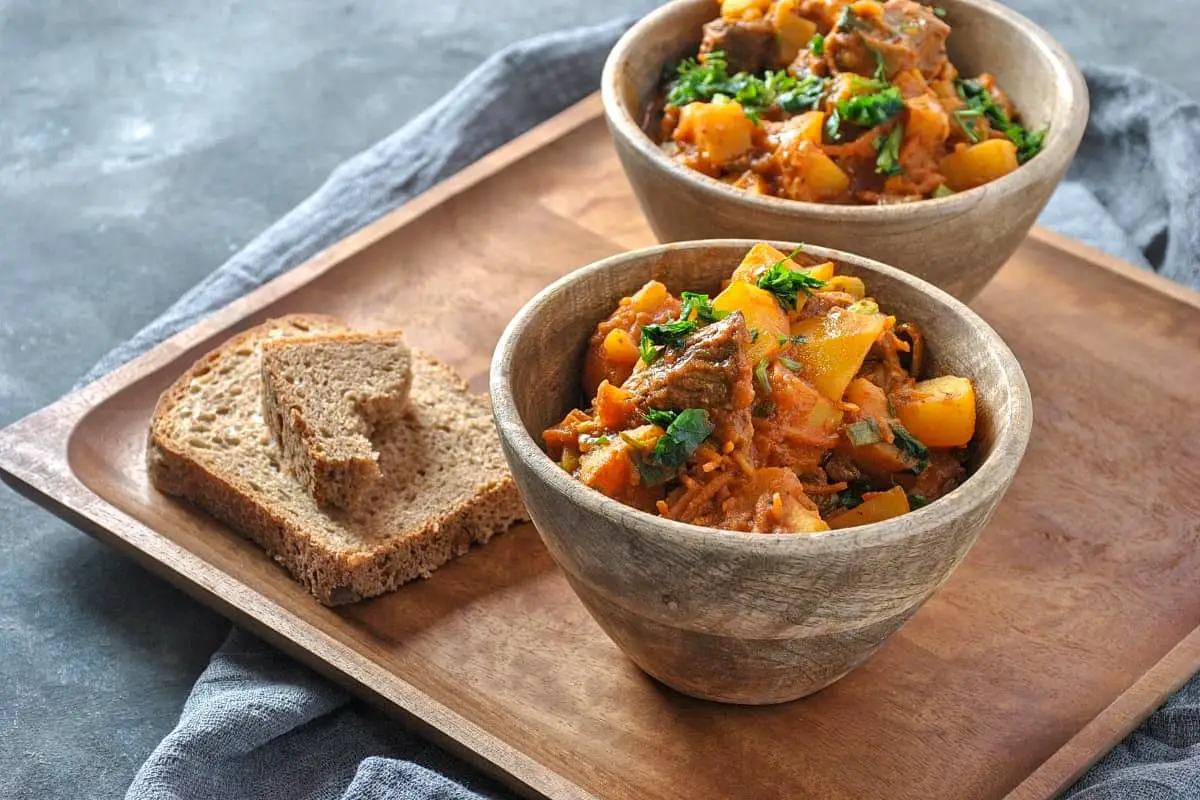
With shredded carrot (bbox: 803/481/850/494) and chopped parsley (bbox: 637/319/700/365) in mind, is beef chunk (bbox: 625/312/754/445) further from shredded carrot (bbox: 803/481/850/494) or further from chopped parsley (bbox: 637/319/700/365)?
shredded carrot (bbox: 803/481/850/494)

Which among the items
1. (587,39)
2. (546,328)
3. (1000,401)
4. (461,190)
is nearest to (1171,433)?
(1000,401)

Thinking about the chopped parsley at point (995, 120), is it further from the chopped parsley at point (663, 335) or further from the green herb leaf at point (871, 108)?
the chopped parsley at point (663, 335)

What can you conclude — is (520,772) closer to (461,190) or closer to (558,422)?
(558,422)

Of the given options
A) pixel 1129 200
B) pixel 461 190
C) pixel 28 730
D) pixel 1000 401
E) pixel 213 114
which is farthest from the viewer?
pixel 213 114

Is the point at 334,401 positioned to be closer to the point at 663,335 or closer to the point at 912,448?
the point at 663,335

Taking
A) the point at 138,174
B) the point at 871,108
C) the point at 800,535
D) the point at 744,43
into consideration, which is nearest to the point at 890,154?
the point at 871,108

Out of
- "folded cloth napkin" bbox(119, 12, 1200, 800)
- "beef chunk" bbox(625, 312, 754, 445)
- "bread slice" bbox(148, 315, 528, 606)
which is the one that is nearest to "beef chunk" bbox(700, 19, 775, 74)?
"bread slice" bbox(148, 315, 528, 606)
